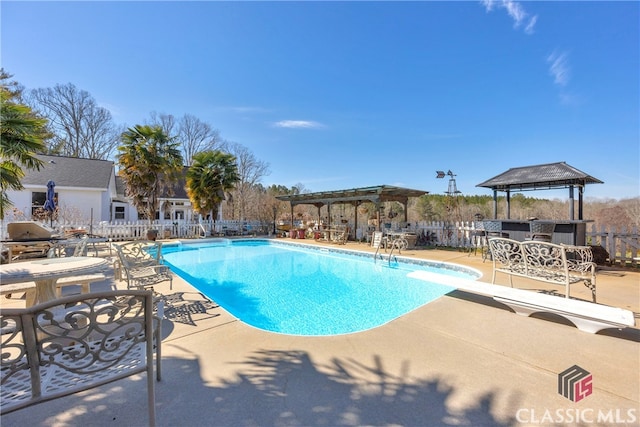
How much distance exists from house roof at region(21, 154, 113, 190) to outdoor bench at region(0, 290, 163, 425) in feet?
61.4

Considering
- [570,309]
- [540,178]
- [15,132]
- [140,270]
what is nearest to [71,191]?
[15,132]

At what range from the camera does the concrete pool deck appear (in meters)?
1.73

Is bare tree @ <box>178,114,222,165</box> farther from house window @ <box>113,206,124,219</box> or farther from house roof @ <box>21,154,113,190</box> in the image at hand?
house roof @ <box>21,154,113,190</box>

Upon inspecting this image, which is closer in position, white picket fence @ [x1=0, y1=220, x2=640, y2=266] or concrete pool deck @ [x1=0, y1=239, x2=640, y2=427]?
concrete pool deck @ [x1=0, y1=239, x2=640, y2=427]

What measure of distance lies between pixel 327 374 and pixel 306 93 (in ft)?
46.1

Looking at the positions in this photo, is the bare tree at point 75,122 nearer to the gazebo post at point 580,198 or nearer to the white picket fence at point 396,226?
the white picket fence at point 396,226

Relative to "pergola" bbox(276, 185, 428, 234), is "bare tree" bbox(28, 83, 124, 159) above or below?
above

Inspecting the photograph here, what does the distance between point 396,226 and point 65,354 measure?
12.8m

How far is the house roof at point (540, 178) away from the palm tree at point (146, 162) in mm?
14975

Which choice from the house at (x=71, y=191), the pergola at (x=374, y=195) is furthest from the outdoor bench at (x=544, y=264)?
the house at (x=71, y=191)

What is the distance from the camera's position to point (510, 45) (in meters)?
9.23

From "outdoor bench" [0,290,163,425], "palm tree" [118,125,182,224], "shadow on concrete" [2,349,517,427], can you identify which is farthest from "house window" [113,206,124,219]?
"outdoor bench" [0,290,163,425]

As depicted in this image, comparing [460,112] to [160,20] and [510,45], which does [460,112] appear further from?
[160,20]

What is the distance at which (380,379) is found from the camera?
→ 2.13 metres
